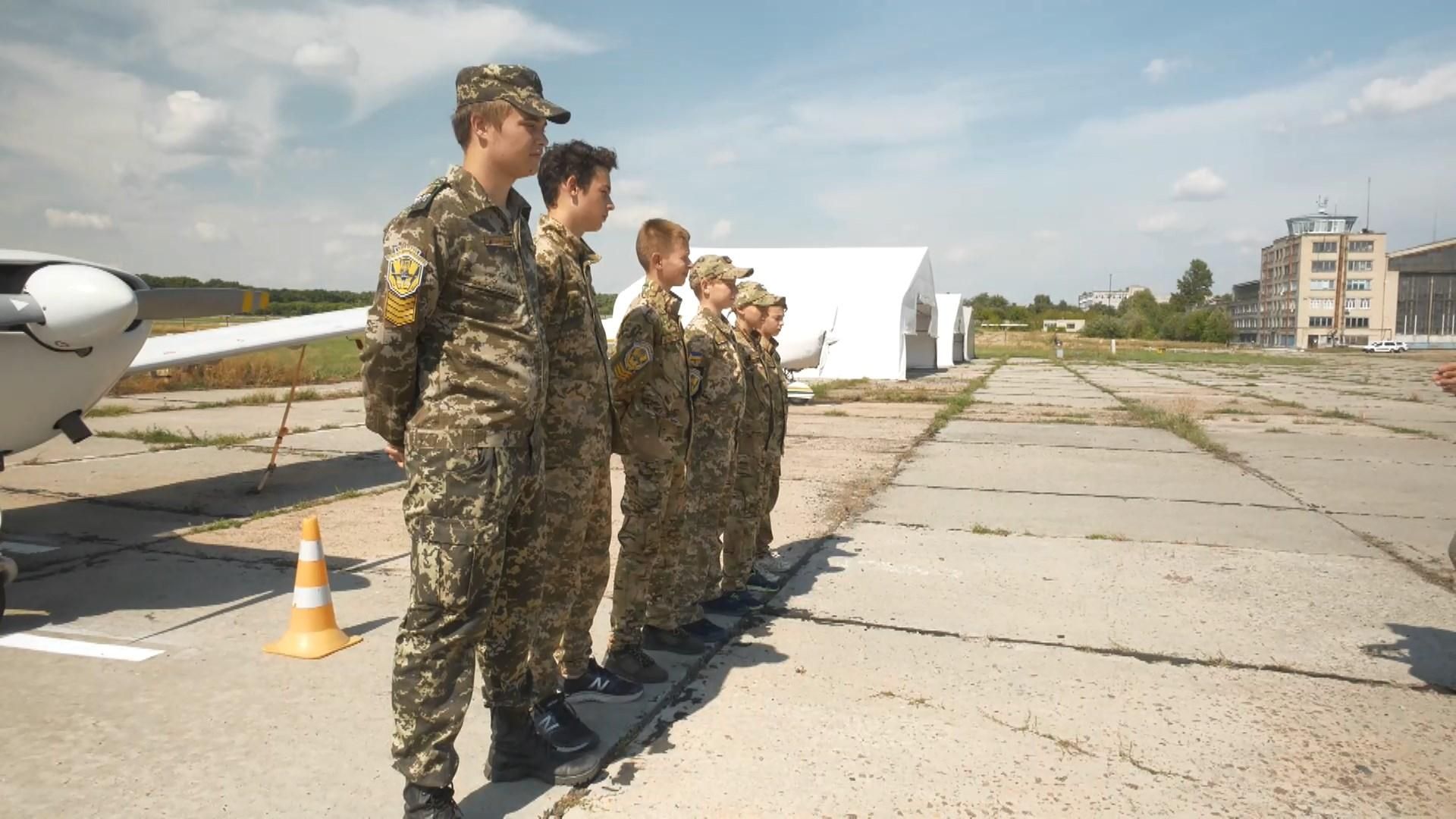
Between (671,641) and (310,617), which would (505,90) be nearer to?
(671,641)

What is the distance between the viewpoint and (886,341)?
23.4 m

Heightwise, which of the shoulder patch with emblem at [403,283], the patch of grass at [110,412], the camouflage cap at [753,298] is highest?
the camouflage cap at [753,298]

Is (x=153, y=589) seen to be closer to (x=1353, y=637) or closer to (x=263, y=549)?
(x=263, y=549)

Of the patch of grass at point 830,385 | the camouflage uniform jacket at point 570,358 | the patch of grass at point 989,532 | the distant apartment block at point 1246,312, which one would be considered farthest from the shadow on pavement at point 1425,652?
the distant apartment block at point 1246,312

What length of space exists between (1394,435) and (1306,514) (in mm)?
7342

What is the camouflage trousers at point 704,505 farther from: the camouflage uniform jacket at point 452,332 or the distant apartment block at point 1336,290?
the distant apartment block at point 1336,290

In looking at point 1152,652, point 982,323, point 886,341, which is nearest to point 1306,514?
point 1152,652

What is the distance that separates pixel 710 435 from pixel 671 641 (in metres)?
0.88

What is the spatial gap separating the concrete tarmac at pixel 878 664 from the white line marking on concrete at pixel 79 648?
30mm

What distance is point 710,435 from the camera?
12.5 feet

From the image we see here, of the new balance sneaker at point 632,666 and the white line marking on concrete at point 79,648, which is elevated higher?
the new balance sneaker at point 632,666

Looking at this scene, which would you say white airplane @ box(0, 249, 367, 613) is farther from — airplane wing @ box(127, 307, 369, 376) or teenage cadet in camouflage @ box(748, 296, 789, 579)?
teenage cadet in camouflage @ box(748, 296, 789, 579)

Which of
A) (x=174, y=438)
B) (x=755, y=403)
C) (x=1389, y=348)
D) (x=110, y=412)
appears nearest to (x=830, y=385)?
(x=174, y=438)

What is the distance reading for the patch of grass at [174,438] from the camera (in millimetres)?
10211
